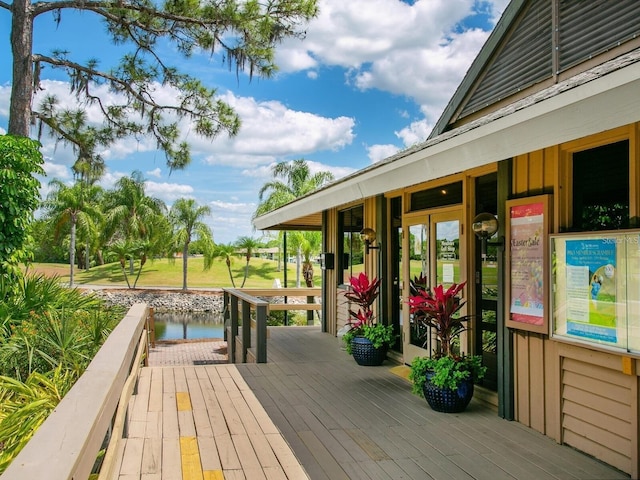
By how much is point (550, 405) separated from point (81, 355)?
3983mm

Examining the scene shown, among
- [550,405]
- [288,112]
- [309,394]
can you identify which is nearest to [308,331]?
[309,394]

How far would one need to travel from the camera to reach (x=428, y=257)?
567cm

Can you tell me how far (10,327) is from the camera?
5777 millimetres

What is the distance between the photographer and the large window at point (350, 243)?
8.12m

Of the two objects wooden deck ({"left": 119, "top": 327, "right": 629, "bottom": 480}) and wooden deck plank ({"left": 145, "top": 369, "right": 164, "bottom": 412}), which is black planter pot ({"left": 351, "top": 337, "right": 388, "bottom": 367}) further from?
wooden deck plank ({"left": 145, "top": 369, "right": 164, "bottom": 412})

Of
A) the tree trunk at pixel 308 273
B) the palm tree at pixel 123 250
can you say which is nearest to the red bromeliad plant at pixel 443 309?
the tree trunk at pixel 308 273

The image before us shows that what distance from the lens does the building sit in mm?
3037

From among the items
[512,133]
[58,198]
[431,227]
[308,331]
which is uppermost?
[58,198]

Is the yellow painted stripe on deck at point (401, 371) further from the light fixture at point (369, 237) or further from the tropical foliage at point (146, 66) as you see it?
the tropical foliage at point (146, 66)

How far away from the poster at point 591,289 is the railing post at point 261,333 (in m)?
3.69

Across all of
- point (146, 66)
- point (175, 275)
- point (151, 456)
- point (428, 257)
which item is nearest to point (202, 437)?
point (151, 456)

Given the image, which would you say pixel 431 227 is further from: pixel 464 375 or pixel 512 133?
pixel 512 133

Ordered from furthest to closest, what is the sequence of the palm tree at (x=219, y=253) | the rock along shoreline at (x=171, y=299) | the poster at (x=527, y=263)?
1. the palm tree at (x=219, y=253)
2. the rock along shoreline at (x=171, y=299)
3. the poster at (x=527, y=263)

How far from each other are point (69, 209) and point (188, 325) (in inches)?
536
